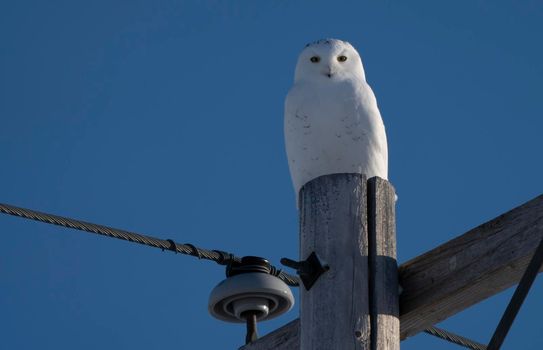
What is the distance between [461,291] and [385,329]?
0.21m

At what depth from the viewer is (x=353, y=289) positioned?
2.45m

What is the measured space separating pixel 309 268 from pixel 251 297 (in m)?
0.65

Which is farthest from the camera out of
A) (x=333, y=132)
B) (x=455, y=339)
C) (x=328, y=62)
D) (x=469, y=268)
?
(x=328, y=62)

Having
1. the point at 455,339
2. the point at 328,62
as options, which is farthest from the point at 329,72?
the point at 455,339

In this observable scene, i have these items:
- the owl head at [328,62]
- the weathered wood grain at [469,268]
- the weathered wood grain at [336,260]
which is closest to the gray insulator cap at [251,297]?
the weathered wood grain at [336,260]

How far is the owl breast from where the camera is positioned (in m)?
3.80

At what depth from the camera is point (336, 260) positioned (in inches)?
98.2

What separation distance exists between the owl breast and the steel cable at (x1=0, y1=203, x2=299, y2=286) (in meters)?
0.58

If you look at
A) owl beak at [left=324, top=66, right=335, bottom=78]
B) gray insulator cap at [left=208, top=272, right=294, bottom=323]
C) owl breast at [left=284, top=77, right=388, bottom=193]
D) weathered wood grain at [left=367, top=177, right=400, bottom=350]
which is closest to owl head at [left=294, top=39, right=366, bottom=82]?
owl beak at [left=324, top=66, right=335, bottom=78]

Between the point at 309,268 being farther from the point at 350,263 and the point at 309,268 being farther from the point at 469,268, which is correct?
the point at 469,268

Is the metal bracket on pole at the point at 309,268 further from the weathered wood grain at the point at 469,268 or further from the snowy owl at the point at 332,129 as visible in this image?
the snowy owl at the point at 332,129

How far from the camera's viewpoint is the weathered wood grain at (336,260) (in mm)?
2406

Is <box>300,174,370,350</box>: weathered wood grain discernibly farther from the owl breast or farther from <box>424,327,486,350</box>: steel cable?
the owl breast

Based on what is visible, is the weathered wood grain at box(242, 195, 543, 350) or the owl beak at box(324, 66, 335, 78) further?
the owl beak at box(324, 66, 335, 78)
